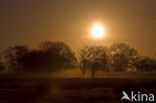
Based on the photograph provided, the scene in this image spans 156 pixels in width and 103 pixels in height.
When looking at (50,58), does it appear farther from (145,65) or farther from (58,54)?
(145,65)

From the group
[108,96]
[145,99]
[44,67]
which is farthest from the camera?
[44,67]

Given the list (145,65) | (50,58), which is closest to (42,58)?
(50,58)

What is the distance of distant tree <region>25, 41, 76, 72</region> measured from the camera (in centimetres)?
5675

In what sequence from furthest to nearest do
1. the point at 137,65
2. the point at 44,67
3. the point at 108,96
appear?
the point at 137,65 < the point at 44,67 < the point at 108,96

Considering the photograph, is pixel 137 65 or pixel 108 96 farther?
pixel 137 65

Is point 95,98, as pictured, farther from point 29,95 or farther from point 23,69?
point 23,69

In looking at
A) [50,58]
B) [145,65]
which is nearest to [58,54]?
[50,58]

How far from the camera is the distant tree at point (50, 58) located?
186ft

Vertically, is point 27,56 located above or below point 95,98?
above

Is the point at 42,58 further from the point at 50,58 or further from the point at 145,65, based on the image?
the point at 145,65

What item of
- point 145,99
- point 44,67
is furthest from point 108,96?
point 44,67

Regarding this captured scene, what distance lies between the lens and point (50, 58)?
191 feet

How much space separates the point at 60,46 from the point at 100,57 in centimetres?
955

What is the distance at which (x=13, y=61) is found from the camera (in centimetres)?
6072
